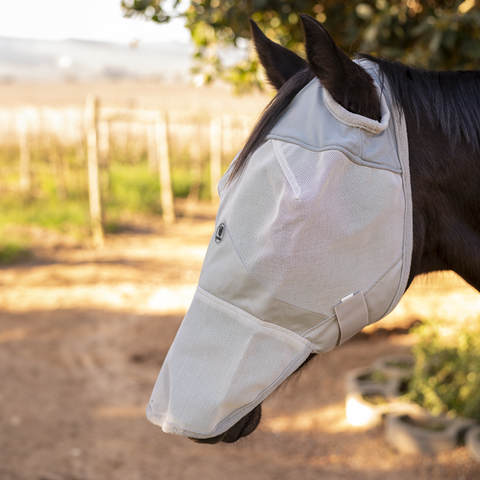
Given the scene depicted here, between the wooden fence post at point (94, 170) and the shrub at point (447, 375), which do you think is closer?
the shrub at point (447, 375)

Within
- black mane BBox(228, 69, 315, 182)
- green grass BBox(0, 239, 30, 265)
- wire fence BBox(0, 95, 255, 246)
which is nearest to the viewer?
black mane BBox(228, 69, 315, 182)

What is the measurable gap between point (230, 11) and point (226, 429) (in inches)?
87.0

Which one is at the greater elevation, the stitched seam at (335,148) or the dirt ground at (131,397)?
the stitched seam at (335,148)

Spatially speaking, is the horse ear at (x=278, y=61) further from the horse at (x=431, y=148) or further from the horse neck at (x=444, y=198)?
the horse neck at (x=444, y=198)

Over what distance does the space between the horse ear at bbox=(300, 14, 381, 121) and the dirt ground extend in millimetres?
521

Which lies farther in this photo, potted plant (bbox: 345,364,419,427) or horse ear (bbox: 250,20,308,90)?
potted plant (bbox: 345,364,419,427)

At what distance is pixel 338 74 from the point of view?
0.83m

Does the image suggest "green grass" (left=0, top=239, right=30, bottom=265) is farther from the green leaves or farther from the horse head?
the horse head

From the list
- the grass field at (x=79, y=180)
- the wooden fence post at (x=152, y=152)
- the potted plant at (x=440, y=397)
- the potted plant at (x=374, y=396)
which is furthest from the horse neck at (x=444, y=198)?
the wooden fence post at (x=152, y=152)

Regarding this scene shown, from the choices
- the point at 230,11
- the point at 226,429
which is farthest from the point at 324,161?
the point at 230,11

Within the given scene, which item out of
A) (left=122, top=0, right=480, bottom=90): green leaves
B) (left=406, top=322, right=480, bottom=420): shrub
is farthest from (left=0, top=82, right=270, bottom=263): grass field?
(left=406, top=322, right=480, bottom=420): shrub

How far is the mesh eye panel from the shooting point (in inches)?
32.7

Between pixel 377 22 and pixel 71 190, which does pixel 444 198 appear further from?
pixel 71 190

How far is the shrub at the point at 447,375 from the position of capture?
2.86 m
